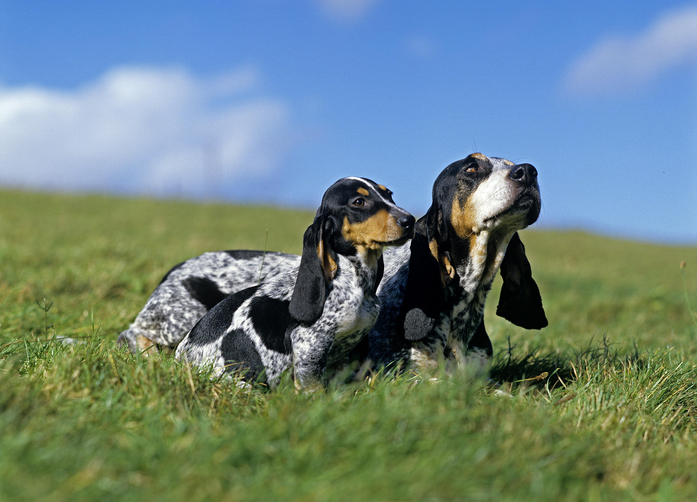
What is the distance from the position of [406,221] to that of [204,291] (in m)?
2.33

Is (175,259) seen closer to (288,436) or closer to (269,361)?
(269,361)

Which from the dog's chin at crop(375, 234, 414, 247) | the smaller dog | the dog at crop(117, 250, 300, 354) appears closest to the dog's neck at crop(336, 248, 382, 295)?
Answer: the smaller dog

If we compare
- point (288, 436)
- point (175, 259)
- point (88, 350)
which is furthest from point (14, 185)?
point (288, 436)

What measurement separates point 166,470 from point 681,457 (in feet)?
8.13

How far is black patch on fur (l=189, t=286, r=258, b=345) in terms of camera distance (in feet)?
14.8

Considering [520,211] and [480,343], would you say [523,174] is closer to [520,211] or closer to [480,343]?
[520,211]

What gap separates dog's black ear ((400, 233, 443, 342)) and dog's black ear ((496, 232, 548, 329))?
753 millimetres

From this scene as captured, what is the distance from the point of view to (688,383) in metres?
4.35

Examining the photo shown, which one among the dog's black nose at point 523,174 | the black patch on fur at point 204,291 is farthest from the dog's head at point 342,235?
the black patch on fur at point 204,291

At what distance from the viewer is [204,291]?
5488 millimetres

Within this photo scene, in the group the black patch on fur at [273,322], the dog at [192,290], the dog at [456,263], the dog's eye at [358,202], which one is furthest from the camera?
the dog at [192,290]

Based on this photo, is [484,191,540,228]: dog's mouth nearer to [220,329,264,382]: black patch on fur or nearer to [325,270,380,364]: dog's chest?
[325,270,380,364]: dog's chest

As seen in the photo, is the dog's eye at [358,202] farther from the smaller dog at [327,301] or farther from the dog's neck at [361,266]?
the dog's neck at [361,266]

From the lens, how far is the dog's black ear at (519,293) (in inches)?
189
